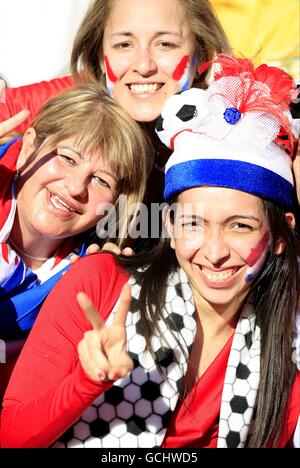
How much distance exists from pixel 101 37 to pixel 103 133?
2.08 feet

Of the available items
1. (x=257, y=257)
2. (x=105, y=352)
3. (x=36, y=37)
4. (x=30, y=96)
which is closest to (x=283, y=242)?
(x=257, y=257)

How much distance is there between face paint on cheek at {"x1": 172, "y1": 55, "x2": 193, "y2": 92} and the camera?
2.98 m

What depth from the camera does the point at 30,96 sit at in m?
3.30

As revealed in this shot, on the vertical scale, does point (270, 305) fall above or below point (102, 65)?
below

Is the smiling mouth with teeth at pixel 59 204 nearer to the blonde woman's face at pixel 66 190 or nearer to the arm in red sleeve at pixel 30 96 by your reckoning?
the blonde woman's face at pixel 66 190

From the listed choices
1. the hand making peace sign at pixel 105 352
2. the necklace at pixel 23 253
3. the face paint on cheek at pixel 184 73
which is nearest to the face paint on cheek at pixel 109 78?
the face paint on cheek at pixel 184 73

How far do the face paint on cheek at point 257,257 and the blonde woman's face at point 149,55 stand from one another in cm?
82

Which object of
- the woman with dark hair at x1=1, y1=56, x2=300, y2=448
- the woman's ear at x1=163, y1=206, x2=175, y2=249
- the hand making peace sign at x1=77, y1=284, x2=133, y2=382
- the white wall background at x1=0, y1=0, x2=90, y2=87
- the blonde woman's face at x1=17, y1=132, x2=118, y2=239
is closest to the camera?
the hand making peace sign at x1=77, y1=284, x2=133, y2=382

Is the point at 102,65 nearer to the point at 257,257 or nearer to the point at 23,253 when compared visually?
the point at 23,253

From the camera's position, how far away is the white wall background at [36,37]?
146 inches

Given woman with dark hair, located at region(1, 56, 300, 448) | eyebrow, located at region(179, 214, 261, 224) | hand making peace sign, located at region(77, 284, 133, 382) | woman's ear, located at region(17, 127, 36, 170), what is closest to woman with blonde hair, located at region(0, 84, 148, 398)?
woman's ear, located at region(17, 127, 36, 170)

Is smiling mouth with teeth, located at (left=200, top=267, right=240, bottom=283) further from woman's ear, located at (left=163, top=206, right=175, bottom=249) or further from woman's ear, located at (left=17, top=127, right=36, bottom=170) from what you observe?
woman's ear, located at (left=17, top=127, right=36, bottom=170)

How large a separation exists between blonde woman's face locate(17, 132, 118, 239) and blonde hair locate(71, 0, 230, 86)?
0.57 metres

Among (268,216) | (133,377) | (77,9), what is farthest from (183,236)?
(77,9)
